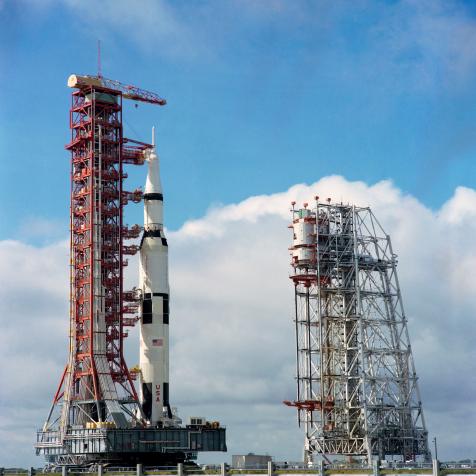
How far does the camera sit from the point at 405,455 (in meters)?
160

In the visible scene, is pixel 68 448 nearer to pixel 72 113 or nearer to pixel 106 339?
pixel 106 339

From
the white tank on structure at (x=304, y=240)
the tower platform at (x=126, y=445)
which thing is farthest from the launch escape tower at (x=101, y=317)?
the white tank on structure at (x=304, y=240)

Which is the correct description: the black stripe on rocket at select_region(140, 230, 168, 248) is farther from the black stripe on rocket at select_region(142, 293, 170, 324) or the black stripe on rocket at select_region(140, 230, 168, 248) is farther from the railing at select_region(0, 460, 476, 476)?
the railing at select_region(0, 460, 476, 476)

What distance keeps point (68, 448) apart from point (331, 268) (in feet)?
157

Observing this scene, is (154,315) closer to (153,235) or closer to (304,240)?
(153,235)

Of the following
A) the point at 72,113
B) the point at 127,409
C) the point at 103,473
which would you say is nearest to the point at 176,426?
the point at 127,409

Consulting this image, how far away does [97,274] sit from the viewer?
518 feet

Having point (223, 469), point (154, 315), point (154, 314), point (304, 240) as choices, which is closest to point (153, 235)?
point (154, 314)

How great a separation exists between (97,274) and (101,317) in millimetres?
6412

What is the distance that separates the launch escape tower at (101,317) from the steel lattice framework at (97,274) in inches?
5.9

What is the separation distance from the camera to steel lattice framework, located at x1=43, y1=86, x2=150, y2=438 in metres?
155

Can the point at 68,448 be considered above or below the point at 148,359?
below

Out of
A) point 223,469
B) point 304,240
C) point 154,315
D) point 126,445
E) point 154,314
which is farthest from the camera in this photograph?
point 304,240

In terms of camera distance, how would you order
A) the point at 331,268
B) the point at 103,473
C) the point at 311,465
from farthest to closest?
the point at 331,268 < the point at 103,473 < the point at 311,465
